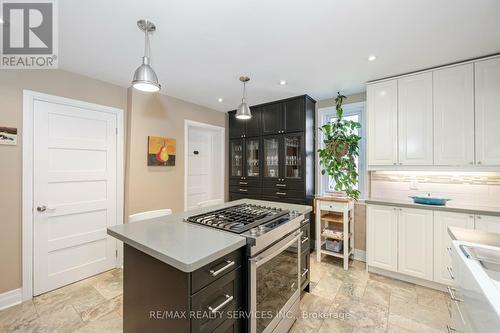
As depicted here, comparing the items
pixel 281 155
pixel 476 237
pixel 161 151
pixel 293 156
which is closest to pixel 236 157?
pixel 281 155

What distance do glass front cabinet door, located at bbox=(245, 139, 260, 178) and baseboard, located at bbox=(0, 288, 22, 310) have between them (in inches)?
128

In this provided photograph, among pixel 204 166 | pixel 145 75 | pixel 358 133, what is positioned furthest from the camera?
pixel 204 166

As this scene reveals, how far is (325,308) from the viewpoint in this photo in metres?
2.10

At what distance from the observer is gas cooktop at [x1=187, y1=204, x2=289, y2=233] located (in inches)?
59.5

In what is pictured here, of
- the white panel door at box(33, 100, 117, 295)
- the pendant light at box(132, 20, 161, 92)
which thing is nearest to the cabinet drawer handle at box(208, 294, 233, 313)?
the pendant light at box(132, 20, 161, 92)

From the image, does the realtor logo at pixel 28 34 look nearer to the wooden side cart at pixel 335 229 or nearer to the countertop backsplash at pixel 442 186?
the wooden side cart at pixel 335 229

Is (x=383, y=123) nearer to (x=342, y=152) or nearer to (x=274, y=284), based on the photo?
(x=342, y=152)

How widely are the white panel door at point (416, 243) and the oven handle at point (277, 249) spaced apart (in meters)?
1.50

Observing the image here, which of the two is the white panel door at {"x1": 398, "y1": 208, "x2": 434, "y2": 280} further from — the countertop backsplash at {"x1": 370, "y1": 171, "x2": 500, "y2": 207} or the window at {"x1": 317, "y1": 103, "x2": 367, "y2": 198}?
the window at {"x1": 317, "y1": 103, "x2": 367, "y2": 198}

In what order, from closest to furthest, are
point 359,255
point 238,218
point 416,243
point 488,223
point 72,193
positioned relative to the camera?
point 238,218 → point 488,223 → point 416,243 → point 72,193 → point 359,255

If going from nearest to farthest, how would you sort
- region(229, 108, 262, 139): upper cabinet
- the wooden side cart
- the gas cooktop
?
1. the gas cooktop
2. the wooden side cart
3. region(229, 108, 262, 139): upper cabinet

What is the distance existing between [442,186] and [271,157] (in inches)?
94.1

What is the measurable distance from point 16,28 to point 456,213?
4.48 m

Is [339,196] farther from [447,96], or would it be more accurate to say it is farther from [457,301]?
[457,301]
